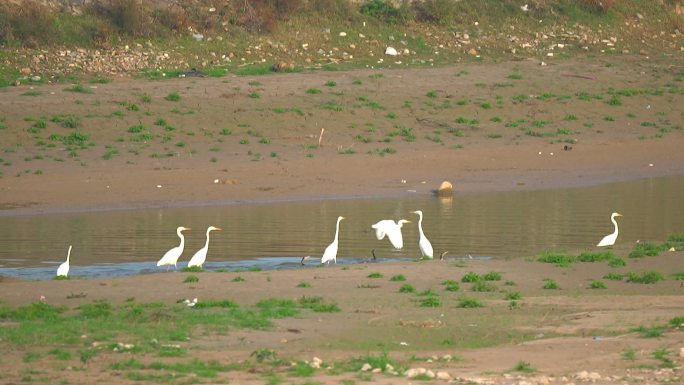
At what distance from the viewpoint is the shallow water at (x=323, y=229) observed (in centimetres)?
1689

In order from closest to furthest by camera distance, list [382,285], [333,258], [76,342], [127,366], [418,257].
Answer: [127,366]
[76,342]
[382,285]
[333,258]
[418,257]

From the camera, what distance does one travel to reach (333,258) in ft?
52.6

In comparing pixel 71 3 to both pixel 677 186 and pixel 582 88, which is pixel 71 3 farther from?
pixel 677 186

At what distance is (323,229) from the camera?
19.6m

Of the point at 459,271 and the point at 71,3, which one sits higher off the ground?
the point at 71,3

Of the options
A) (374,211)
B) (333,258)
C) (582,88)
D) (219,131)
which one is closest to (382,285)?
(333,258)

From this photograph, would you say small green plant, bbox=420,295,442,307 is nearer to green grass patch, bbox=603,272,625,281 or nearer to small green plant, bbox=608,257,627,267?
green grass patch, bbox=603,272,625,281

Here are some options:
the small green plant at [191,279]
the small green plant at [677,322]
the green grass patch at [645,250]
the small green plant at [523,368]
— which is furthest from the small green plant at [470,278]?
the small green plant at [523,368]

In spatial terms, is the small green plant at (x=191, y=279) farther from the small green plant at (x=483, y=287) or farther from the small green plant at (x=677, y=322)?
the small green plant at (x=677, y=322)

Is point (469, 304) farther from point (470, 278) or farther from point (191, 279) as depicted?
point (191, 279)

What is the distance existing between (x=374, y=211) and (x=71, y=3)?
14.1 m

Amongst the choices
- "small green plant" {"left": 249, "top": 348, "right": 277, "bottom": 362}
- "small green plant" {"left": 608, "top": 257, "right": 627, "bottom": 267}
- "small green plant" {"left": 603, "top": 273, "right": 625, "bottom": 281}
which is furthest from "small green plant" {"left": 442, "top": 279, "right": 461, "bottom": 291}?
"small green plant" {"left": 249, "top": 348, "right": 277, "bottom": 362}

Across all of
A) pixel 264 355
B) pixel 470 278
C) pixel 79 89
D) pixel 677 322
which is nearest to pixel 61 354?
pixel 264 355

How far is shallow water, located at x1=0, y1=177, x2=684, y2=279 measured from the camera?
1689 cm
